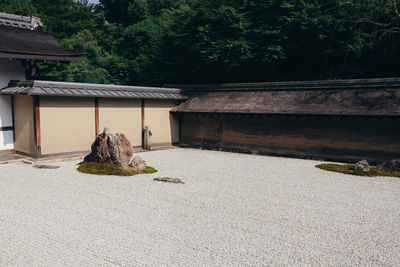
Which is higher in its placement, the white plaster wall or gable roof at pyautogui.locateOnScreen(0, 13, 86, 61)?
gable roof at pyautogui.locateOnScreen(0, 13, 86, 61)

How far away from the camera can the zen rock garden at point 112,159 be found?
10711mm

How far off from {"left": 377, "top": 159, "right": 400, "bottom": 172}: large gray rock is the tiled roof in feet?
56.8

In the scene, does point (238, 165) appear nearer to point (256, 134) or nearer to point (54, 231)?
point (256, 134)

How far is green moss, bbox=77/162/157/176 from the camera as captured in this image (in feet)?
34.2

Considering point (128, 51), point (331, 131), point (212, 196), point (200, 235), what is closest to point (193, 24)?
point (128, 51)

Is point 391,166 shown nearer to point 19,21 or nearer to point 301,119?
point 301,119

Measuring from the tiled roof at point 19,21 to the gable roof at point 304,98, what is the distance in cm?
858

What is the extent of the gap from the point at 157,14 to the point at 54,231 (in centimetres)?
3609

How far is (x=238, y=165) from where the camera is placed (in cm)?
1278

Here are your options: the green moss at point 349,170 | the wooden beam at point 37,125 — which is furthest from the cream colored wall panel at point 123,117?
the green moss at point 349,170

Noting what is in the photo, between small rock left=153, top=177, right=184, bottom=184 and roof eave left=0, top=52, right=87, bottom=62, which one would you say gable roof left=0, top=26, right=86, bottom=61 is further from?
small rock left=153, top=177, right=184, bottom=184

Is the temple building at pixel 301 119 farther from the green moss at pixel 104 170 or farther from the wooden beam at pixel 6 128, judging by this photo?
the wooden beam at pixel 6 128

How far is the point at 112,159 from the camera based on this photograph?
10930mm

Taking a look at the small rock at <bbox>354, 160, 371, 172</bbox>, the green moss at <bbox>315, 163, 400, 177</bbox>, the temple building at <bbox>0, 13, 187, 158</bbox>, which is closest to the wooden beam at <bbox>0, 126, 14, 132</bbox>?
the temple building at <bbox>0, 13, 187, 158</bbox>
